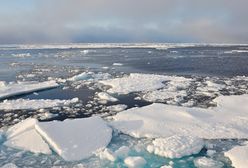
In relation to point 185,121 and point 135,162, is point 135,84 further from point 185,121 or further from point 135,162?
point 135,162

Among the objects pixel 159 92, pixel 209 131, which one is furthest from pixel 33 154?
pixel 159 92

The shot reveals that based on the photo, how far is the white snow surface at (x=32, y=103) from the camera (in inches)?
424

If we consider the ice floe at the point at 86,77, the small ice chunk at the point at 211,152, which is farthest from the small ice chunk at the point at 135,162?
the ice floe at the point at 86,77

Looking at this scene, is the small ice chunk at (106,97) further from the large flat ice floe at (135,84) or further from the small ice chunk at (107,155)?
the small ice chunk at (107,155)

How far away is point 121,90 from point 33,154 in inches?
273

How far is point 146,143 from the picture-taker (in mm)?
7195

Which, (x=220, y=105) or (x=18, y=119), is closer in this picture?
(x=18, y=119)

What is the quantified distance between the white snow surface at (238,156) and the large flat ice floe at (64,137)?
2.53 m

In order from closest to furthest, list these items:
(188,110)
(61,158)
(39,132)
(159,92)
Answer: (61,158) → (39,132) → (188,110) → (159,92)

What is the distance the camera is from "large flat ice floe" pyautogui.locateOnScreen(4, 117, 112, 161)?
22.1ft

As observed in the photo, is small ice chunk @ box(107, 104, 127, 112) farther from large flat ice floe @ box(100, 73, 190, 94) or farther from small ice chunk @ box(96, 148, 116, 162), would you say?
small ice chunk @ box(96, 148, 116, 162)

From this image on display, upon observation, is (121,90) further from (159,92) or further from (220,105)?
(220,105)

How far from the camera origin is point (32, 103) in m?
11.3

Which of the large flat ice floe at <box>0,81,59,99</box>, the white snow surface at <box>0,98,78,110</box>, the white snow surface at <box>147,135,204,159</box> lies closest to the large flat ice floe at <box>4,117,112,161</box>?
the white snow surface at <box>147,135,204,159</box>
